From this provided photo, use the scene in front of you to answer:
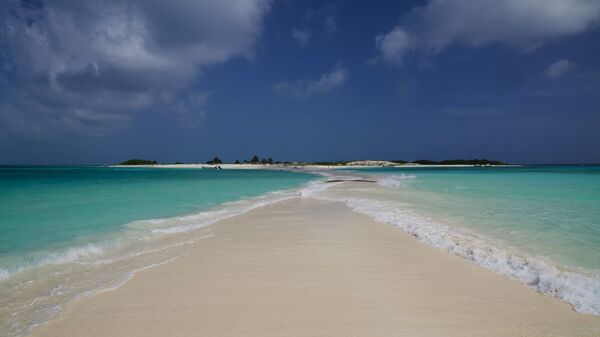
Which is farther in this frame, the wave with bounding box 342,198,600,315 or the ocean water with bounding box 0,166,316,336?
the ocean water with bounding box 0,166,316,336

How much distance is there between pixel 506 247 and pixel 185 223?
839 centimetres

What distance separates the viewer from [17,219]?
33.6 feet

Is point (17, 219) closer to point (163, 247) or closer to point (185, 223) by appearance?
point (185, 223)

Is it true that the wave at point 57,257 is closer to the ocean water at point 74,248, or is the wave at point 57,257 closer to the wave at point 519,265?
the ocean water at point 74,248

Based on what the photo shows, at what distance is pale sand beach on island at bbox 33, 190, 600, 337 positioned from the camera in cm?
320

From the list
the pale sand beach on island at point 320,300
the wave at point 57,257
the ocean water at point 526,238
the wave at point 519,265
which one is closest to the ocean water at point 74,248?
the wave at point 57,257

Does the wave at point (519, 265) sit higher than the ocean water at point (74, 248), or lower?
higher

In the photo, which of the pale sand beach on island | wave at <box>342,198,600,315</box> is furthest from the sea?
the pale sand beach on island

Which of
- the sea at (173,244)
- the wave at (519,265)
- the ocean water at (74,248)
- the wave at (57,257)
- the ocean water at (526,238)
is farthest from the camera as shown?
the wave at (57,257)

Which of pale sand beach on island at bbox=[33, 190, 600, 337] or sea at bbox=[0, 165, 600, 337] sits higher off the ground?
pale sand beach on island at bbox=[33, 190, 600, 337]

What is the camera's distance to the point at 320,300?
384cm

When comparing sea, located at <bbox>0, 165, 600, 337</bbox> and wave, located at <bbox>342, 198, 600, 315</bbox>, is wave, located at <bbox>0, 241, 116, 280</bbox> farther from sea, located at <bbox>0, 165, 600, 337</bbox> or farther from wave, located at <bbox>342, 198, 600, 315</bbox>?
wave, located at <bbox>342, 198, 600, 315</bbox>

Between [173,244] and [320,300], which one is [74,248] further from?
[320,300]

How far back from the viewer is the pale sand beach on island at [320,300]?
3.20 m
